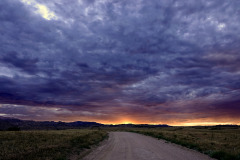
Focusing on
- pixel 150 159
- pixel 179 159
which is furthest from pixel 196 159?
pixel 150 159

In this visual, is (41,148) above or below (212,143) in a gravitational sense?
below

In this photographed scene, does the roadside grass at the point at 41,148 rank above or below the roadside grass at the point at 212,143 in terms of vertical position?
below

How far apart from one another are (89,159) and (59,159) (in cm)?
212

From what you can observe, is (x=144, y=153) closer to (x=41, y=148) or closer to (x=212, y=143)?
(x=41, y=148)

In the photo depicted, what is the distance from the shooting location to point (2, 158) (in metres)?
12.3

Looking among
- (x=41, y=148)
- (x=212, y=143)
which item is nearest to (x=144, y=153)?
(x=41, y=148)

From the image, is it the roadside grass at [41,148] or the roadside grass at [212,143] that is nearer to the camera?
the roadside grass at [41,148]

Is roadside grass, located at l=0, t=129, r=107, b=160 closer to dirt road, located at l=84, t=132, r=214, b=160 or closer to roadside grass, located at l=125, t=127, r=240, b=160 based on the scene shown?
dirt road, located at l=84, t=132, r=214, b=160

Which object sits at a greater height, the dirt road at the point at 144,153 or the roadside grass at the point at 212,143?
the roadside grass at the point at 212,143

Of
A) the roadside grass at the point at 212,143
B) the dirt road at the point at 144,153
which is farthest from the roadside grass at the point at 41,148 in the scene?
the roadside grass at the point at 212,143

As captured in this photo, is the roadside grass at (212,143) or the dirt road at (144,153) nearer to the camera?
the dirt road at (144,153)

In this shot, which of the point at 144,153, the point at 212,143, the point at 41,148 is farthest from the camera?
the point at 212,143

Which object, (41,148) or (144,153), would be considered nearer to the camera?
(144,153)

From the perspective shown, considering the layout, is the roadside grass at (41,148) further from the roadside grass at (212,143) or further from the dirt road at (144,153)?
the roadside grass at (212,143)
